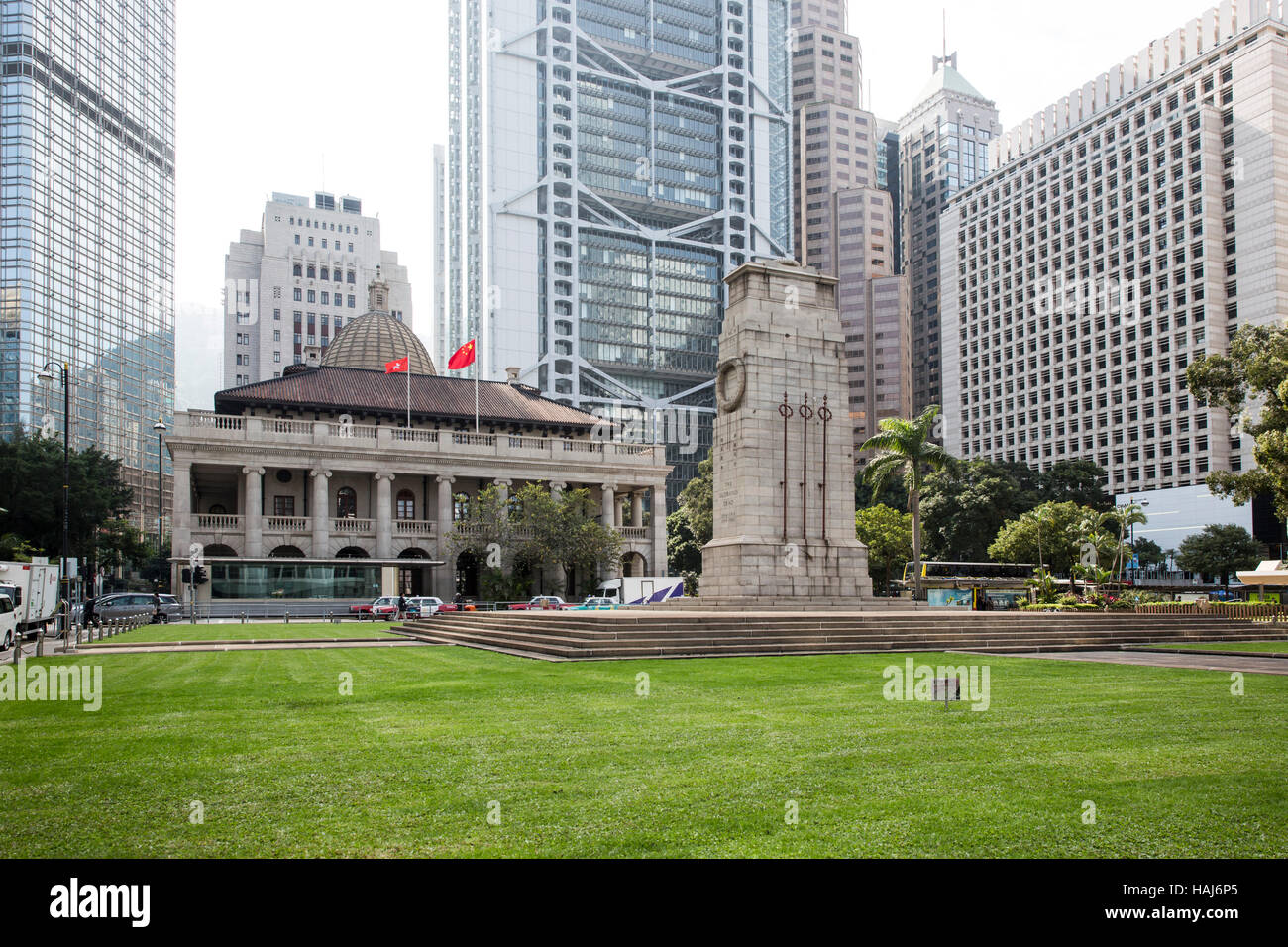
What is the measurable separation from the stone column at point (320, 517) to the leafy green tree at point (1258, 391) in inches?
2122

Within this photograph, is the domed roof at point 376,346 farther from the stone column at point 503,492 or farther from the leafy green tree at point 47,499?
the leafy green tree at point 47,499

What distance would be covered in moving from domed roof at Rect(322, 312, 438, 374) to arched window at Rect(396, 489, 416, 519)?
26232mm

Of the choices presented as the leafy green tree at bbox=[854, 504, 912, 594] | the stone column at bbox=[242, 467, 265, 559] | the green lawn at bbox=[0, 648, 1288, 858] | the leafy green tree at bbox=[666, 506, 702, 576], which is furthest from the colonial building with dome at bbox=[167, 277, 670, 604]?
the green lawn at bbox=[0, 648, 1288, 858]

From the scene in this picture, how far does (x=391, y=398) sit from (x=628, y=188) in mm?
100427

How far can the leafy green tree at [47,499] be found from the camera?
59.1 meters

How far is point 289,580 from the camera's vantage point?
201ft

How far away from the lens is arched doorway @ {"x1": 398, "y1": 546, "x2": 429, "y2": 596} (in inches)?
2776

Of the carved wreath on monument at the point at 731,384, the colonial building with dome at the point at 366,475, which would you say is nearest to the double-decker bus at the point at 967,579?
the colonial building with dome at the point at 366,475

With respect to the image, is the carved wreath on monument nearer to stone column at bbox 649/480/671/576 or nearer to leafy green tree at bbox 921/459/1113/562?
stone column at bbox 649/480/671/576

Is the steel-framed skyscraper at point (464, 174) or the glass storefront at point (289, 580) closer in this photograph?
the glass storefront at point (289, 580)

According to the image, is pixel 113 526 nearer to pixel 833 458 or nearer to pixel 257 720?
pixel 833 458

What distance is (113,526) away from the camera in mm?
67250

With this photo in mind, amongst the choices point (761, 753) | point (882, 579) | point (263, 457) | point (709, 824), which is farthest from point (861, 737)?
point (882, 579)

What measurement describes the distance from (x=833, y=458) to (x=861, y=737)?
90.6 ft
